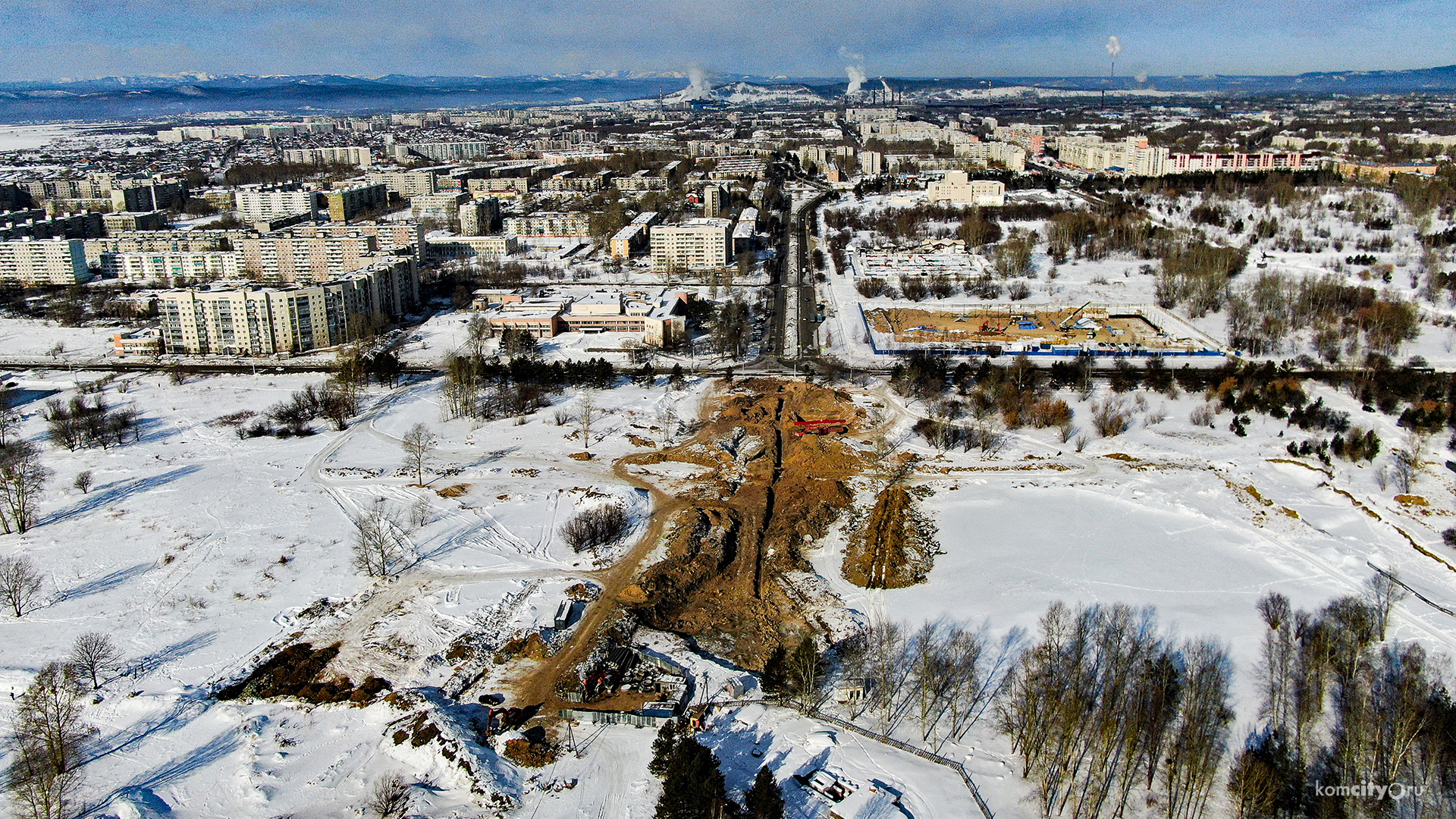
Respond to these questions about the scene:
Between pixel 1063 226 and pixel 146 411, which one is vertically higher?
pixel 1063 226

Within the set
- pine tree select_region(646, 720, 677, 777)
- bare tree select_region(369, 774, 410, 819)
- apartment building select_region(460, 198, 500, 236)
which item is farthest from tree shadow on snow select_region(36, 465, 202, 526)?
apartment building select_region(460, 198, 500, 236)

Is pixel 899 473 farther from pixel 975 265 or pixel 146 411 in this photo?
pixel 975 265

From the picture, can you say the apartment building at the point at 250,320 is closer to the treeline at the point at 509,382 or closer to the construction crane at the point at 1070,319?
the treeline at the point at 509,382

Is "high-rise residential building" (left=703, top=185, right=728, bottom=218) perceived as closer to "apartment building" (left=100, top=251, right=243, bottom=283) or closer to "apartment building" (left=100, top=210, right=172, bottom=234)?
"apartment building" (left=100, top=251, right=243, bottom=283)

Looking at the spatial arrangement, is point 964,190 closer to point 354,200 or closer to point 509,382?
point 354,200

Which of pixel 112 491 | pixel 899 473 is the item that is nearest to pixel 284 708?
pixel 112 491

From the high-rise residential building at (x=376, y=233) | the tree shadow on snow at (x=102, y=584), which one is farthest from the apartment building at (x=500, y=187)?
the tree shadow on snow at (x=102, y=584)

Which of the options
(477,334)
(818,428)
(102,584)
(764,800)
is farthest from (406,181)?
(764,800)

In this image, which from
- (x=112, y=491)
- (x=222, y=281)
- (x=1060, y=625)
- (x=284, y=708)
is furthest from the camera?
(x=222, y=281)
